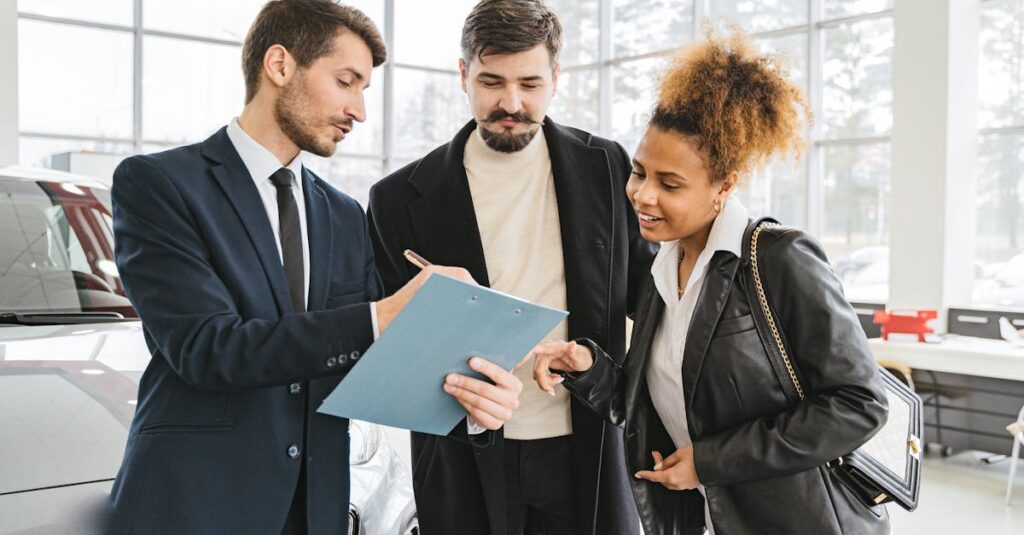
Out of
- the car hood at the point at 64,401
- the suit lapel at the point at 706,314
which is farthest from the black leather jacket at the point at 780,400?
the car hood at the point at 64,401

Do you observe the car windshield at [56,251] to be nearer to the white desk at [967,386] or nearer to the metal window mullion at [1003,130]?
the white desk at [967,386]

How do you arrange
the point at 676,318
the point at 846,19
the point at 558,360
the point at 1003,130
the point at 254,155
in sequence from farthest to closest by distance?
1. the point at 846,19
2. the point at 1003,130
3. the point at 558,360
4. the point at 676,318
5. the point at 254,155

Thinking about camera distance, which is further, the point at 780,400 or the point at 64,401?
the point at 64,401

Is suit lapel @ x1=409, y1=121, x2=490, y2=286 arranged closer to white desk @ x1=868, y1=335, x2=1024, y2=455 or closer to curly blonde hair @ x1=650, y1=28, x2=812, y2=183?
curly blonde hair @ x1=650, y1=28, x2=812, y2=183

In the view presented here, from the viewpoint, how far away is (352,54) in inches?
59.1

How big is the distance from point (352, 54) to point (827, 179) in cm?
831

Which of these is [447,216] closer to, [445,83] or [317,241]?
[317,241]

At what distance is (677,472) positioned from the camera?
4.97ft

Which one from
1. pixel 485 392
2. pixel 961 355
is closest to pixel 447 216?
pixel 485 392

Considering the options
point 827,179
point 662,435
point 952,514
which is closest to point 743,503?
point 662,435

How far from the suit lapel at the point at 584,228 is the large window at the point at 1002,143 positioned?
249 inches

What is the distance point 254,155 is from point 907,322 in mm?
5291

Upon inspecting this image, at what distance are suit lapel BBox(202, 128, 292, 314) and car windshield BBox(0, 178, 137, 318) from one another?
4.53ft

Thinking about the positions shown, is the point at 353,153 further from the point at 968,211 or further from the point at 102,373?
the point at 102,373
